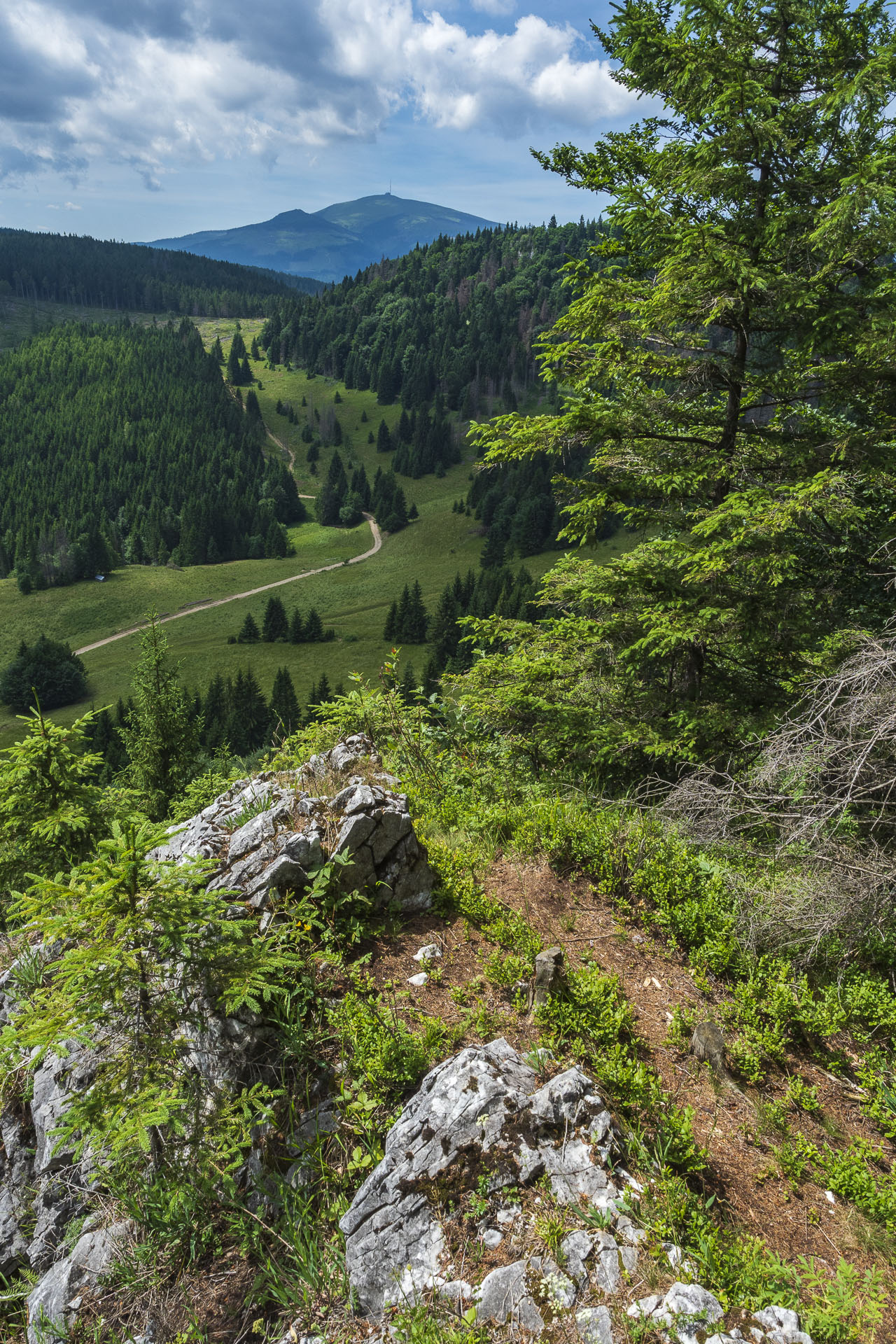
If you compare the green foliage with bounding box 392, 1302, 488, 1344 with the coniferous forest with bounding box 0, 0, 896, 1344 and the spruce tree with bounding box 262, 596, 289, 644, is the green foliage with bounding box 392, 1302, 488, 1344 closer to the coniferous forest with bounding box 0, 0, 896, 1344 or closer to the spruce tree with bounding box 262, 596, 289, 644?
the coniferous forest with bounding box 0, 0, 896, 1344

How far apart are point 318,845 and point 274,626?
105 metres

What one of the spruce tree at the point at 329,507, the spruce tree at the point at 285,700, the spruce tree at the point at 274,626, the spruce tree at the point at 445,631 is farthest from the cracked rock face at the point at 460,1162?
the spruce tree at the point at 329,507

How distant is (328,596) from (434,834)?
119 meters

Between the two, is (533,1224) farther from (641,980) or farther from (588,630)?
(588,630)

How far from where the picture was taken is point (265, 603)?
393 ft

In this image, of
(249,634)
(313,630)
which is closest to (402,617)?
(313,630)

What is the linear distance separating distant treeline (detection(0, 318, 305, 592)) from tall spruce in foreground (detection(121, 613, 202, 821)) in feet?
389

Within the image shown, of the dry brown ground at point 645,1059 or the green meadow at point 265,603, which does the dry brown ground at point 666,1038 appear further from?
the green meadow at point 265,603

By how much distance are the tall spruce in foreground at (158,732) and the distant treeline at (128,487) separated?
118425 millimetres

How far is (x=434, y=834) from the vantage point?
7484 mm

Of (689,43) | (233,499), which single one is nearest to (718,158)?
(689,43)

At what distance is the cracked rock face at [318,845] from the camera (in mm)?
5922

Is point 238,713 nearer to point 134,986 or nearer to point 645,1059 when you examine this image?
point 134,986

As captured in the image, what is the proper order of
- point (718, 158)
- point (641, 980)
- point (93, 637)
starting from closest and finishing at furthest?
point (641, 980)
point (718, 158)
point (93, 637)
